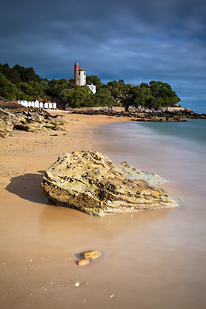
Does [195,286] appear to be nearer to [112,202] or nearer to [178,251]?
[178,251]

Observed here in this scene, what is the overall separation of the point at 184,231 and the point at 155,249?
79cm

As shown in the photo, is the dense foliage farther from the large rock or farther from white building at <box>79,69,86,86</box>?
the large rock

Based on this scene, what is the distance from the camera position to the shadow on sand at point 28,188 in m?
4.73

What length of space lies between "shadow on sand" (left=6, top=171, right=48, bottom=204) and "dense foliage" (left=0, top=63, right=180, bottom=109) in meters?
56.6

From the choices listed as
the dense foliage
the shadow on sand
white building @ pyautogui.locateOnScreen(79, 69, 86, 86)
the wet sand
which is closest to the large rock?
the wet sand

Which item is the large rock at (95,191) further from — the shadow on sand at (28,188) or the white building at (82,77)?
the white building at (82,77)

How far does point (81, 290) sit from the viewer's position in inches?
95.6

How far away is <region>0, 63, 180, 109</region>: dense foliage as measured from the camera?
68.0 m

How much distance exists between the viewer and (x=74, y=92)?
71750mm

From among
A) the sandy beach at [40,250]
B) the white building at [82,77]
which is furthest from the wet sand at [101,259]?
the white building at [82,77]

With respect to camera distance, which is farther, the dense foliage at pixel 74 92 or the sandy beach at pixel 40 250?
the dense foliage at pixel 74 92

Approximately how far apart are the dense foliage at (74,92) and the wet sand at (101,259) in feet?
192

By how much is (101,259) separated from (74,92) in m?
72.0

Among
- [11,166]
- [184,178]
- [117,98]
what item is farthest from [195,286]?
[117,98]
